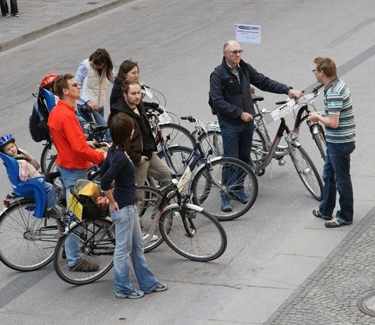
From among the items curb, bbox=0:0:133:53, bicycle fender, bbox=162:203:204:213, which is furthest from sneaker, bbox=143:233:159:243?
curb, bbox=0:0:133:53

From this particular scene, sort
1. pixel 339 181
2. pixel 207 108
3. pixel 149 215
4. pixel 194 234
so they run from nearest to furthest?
pixel 194 234
pixel 149 215
pixel 339 181
pixel 207 108

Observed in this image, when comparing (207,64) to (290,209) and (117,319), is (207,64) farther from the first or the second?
(117,319)

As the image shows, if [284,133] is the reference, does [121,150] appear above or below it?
above

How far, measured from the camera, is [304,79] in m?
16.9

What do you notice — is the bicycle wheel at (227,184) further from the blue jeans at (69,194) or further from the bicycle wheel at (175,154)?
the blue jeans at (69,194)

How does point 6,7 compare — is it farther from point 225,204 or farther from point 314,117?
point 314,117

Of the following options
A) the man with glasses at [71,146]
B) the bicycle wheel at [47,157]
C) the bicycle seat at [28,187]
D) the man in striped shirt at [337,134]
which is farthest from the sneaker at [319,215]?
the bicycle wheel at [47,157]

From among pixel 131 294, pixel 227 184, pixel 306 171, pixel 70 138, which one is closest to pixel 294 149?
pixel 306 171

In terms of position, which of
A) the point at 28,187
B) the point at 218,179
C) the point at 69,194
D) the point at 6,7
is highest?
the point at 28,187

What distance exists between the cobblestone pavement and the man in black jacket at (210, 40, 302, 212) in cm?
169

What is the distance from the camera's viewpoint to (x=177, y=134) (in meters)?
13.2

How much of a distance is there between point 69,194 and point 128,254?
1.03m

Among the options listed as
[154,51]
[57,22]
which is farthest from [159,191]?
[57,22]

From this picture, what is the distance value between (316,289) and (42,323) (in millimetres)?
2440
